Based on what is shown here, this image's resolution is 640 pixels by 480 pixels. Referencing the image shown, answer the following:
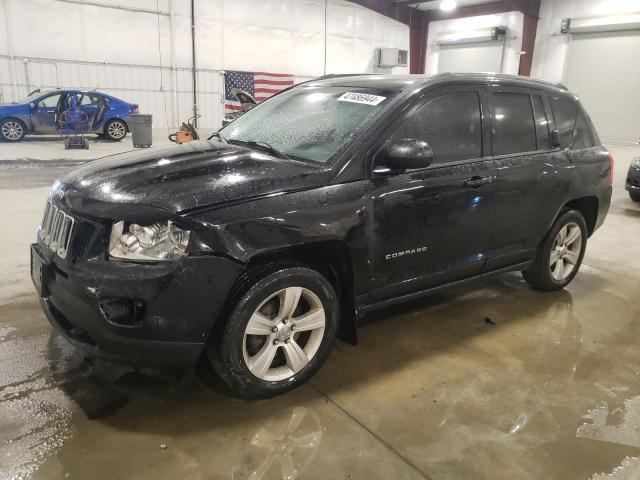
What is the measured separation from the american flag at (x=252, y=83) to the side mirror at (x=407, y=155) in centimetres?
1525

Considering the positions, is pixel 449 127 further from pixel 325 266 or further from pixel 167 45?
pixel 167 45

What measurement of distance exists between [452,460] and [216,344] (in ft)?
3.87

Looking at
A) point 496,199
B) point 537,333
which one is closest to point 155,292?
point 496,199

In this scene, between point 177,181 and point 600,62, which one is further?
point 600,62

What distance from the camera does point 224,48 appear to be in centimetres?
1731

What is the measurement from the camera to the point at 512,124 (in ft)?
11.6

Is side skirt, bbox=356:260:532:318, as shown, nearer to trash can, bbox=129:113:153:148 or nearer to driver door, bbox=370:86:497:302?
driver door, bbox=370:86:497:302

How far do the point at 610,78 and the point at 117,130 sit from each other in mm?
15281

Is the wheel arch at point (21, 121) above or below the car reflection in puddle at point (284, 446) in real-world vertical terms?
above

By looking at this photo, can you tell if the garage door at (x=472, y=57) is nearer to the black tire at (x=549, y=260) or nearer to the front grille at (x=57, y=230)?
the black tire at (x=549, y=260)

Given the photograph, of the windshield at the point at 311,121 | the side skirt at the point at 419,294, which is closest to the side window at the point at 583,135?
the side skirt at the point at 419,294

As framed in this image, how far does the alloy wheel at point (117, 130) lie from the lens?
13844 mm

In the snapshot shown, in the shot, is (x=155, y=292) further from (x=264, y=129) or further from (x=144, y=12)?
(x=144, y=12)

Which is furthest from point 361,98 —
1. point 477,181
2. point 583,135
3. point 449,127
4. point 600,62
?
point 600,62
